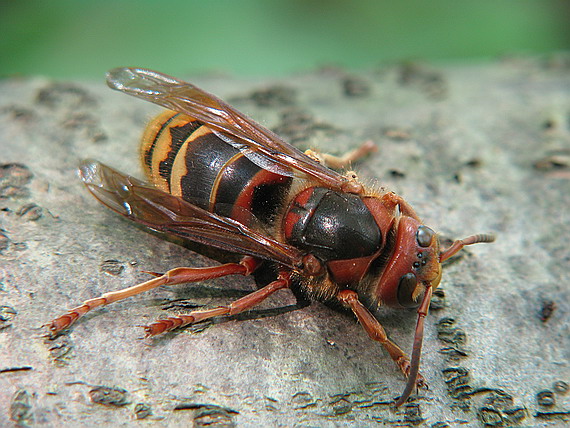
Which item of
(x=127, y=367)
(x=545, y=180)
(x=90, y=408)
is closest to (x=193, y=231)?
(x=127, y=367)

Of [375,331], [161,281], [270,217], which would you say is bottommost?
[161,281]

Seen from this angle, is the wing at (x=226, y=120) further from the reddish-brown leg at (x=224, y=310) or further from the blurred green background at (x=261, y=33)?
the blurred green background at (x=261, y=33)

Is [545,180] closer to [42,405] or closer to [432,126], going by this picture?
[432,126]

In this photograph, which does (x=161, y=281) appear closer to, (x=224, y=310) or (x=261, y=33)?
(x=224, y=310)

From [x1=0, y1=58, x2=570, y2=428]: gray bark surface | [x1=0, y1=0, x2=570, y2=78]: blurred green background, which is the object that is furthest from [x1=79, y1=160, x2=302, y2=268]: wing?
[x1=0, y1=0, x2=570, y2=78]: blurred green background

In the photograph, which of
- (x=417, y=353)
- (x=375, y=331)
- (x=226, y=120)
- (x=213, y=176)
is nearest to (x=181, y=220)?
(x=213, y=176)

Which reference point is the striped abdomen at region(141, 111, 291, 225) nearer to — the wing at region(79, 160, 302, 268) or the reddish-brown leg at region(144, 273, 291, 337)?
the wing at region(79, 160, 302, 268)
